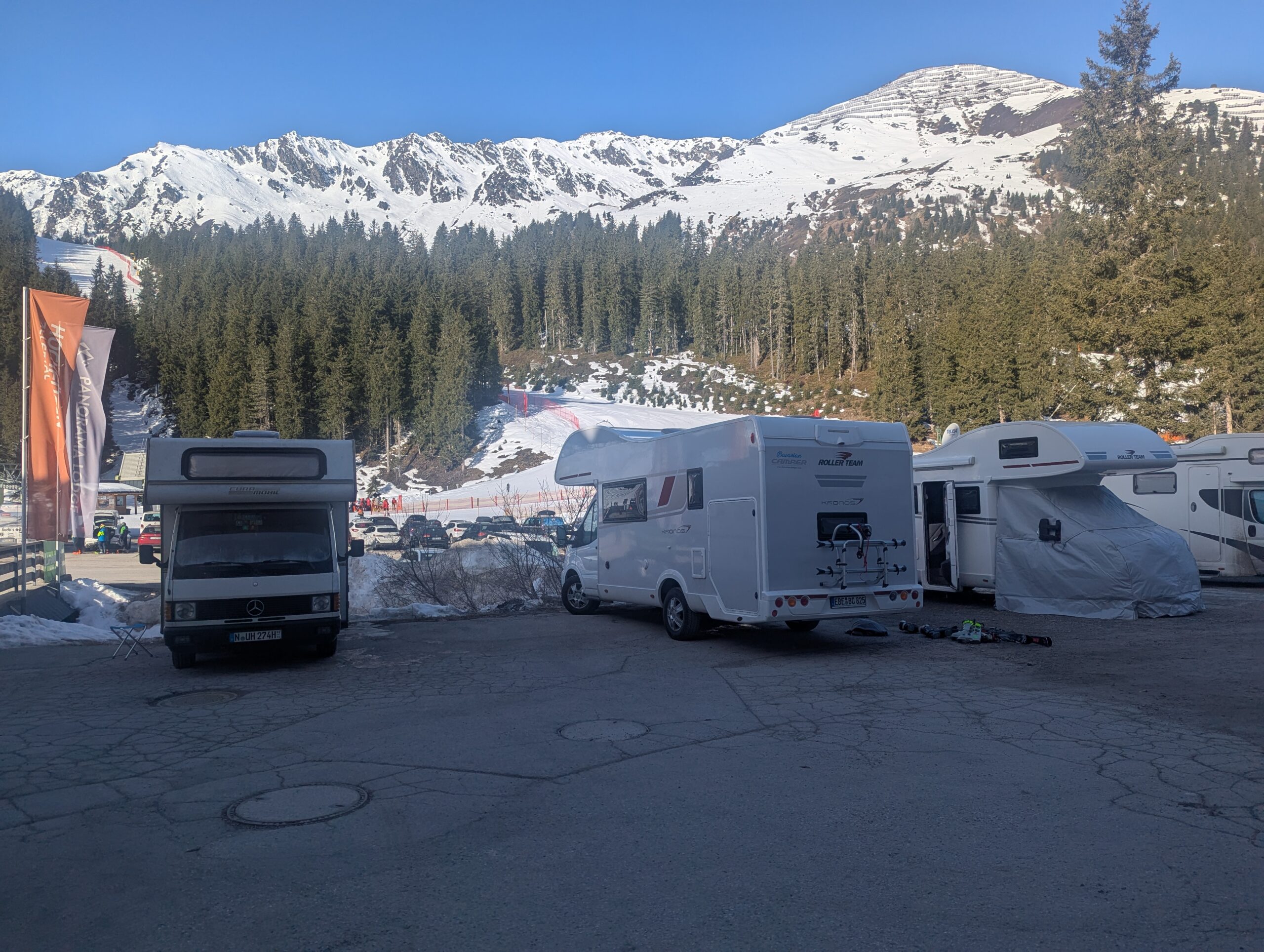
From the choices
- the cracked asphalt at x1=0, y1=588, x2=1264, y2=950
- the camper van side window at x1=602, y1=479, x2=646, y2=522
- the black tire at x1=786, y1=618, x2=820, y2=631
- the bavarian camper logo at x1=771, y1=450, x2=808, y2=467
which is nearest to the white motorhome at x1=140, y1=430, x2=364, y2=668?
the cracked asphalt at x1=0, y1=588, x2=1264, y2=950

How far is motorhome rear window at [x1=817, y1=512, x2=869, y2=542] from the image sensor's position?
10852 mm

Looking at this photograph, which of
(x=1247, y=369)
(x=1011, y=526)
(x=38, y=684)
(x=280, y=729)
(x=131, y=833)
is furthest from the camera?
(x=1247, y=369)

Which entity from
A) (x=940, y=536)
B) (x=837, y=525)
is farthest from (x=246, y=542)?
(x=940, y=536)

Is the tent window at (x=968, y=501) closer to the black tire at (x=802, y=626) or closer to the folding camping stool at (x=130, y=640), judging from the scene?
the black tire at (x=802, y=626)

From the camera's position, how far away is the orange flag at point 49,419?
14477 millimetres

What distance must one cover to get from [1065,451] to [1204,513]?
7209 mm

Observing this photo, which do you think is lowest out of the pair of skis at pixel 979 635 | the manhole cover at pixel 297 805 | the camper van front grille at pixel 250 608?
the pair of skis at pixel 979 635

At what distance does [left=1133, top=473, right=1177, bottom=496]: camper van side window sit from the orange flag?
67.8 ft

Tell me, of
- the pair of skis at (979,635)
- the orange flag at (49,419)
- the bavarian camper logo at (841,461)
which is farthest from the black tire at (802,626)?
the orange flag at (49,419)

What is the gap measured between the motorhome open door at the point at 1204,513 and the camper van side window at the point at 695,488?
12371 millimetres

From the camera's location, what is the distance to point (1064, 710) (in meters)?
7.53

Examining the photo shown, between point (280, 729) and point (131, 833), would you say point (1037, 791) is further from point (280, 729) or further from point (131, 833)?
point (280, 729)

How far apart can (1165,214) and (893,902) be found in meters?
33.5

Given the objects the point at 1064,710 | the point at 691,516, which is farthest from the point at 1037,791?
the point at 691,516
